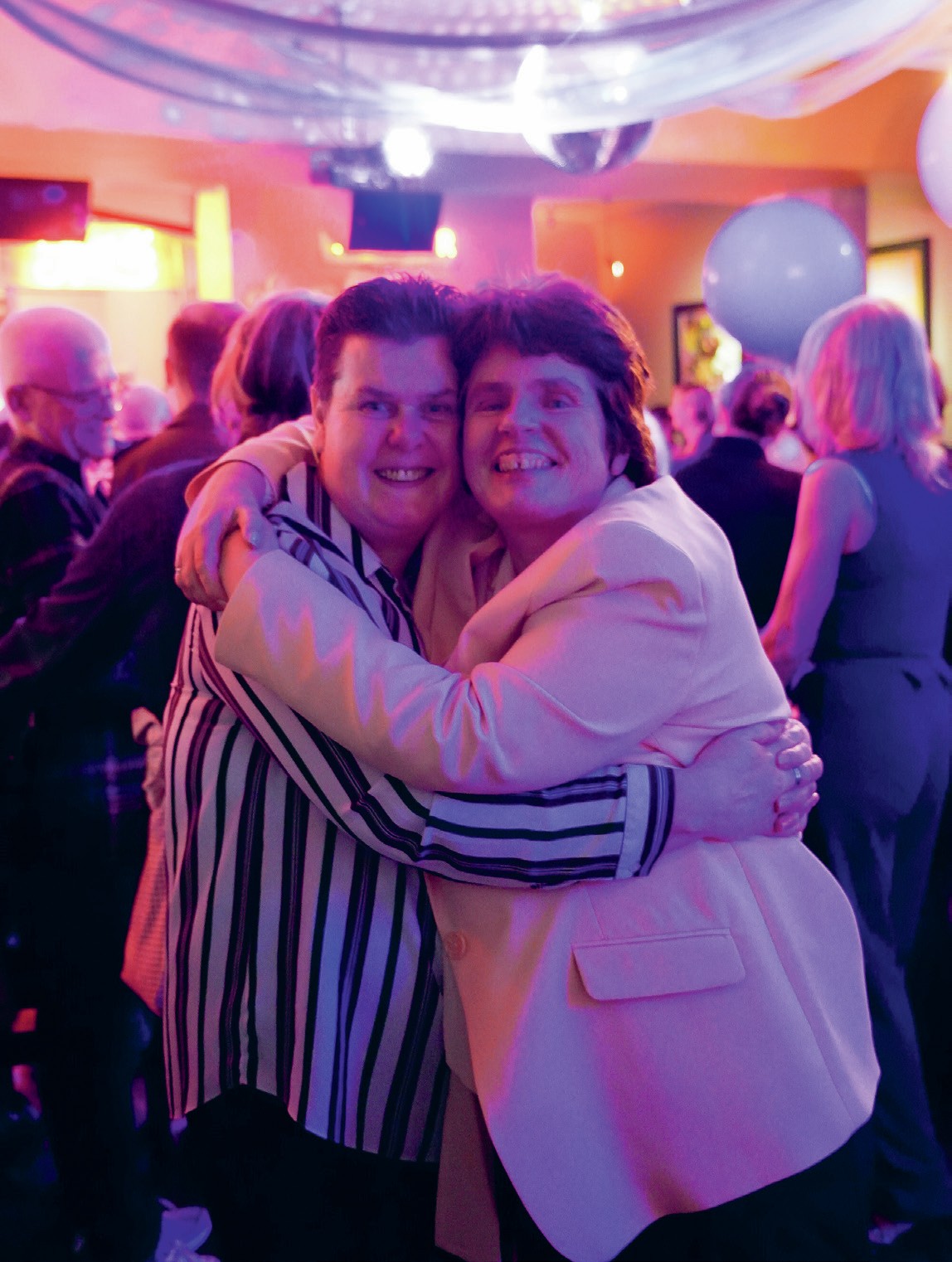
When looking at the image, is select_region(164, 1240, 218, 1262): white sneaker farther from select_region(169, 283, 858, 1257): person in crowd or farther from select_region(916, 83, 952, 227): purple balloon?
select_region(916, 83, 952, 227): purple balloon

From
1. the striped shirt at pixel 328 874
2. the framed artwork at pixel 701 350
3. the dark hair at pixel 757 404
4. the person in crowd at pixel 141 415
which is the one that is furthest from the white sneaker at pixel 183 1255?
the framed artwork at pixel 701 350

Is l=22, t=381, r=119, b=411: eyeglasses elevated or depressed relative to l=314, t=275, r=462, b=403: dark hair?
elevated

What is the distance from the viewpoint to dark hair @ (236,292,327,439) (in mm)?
1743

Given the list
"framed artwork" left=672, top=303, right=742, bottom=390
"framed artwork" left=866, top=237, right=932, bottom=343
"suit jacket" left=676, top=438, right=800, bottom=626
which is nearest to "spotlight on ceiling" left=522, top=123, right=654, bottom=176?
"suit jacket" left=676, top=438, right=800, bottom=626

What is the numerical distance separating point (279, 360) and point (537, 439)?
2.26 ft

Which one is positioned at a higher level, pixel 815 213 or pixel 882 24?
pixel 815 213

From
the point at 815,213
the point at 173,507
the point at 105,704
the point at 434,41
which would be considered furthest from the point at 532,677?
the point at 815,213

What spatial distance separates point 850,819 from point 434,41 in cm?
183

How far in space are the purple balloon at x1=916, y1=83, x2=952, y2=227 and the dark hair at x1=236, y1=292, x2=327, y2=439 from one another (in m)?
2.17

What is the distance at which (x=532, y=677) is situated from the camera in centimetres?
104

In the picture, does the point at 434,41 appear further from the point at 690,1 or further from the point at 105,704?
the point at 105,704

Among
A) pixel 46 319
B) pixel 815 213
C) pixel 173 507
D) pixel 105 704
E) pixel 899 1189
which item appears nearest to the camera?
pixel 173 507

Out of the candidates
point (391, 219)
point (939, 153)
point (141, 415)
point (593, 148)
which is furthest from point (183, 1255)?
point (391, 219)

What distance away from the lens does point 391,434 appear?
124 cm
